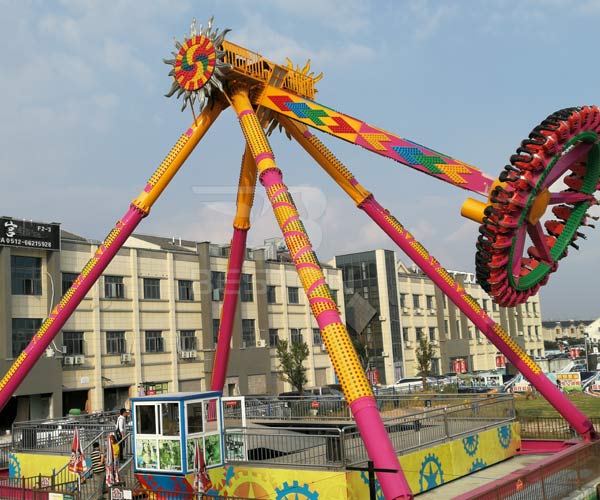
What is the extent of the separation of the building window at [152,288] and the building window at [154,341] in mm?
2631

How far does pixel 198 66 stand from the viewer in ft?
69.4

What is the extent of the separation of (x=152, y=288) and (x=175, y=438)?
37356 mm

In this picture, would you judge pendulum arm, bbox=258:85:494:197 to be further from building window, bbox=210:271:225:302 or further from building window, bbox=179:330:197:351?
building window, bbox=210:271:225:302

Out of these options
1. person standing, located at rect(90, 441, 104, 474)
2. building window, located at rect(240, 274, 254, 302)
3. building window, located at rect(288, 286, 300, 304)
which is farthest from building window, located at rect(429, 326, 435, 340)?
person standing, located at rect(90, 441, 104, 474)

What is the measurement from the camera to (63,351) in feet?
149

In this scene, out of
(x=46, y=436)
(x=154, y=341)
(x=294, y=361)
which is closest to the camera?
(x=46, y=436)

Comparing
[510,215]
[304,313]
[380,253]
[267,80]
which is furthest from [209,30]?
[380,253]

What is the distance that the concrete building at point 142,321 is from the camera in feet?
146

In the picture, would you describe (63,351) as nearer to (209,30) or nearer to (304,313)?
(304,313)

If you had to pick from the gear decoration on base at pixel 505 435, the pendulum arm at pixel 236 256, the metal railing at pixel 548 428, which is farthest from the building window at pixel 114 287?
the gear decoration on base at pixel 505 435

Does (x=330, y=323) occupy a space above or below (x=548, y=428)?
above

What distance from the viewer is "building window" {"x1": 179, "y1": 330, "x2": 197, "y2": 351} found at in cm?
5422

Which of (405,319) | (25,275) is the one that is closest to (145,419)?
(25,275)

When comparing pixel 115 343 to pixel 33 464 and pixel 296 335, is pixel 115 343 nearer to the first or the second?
pixel 296 335
